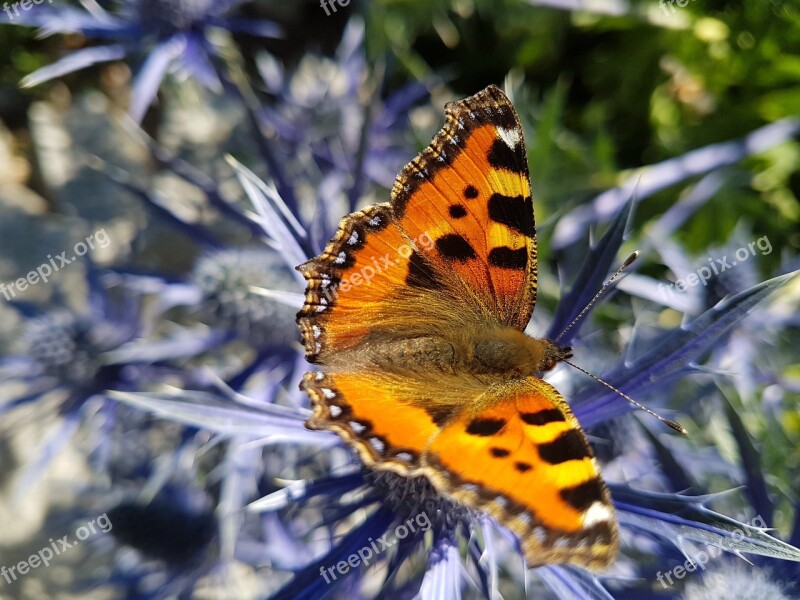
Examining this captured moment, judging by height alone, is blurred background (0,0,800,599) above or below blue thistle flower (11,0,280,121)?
below

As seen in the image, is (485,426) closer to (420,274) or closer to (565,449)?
(565,449)

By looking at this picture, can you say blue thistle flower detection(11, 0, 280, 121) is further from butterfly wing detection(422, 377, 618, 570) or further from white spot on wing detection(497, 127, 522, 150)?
butterfly wing detection(422, 377, 618, 570)

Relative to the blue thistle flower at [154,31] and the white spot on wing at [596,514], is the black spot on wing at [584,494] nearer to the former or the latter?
the white spot on wing at [596,514]

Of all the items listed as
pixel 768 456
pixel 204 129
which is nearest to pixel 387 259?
pixel 768 456

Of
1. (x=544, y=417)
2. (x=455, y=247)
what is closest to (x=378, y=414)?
(x=544, y=417)

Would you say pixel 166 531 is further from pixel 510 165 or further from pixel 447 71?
pixel 447 71

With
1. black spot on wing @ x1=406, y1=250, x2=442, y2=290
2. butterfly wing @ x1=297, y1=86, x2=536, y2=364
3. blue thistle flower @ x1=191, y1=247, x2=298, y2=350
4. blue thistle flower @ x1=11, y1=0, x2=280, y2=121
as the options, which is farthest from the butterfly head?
blue thistle flower @ x1=11, y1=0, x2=280, y2=121

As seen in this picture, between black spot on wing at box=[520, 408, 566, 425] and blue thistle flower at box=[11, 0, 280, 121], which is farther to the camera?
blue thistle flower at box=[11, 0, 280, 121]
